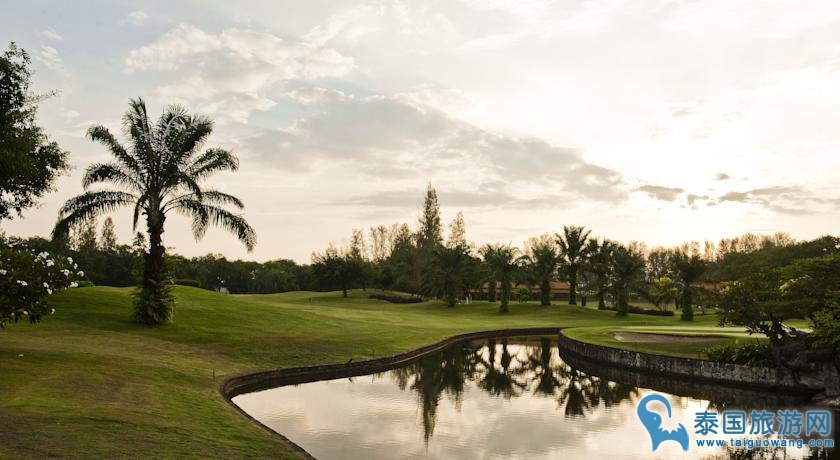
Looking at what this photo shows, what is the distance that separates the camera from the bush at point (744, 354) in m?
25.0

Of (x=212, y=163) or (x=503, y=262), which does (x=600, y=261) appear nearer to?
(x=503, y=262)

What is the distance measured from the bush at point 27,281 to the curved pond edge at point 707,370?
2618cm

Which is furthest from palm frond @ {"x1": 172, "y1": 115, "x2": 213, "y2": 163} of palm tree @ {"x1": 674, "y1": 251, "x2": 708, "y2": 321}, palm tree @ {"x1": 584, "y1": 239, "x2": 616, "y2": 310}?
palm tree @ {"x1": 584, "y1": 239, "x2": 616, "y2": 310}

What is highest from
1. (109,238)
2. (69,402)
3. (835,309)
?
(109,238)

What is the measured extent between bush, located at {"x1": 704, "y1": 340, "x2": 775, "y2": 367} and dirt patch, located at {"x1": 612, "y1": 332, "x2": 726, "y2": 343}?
6330mm

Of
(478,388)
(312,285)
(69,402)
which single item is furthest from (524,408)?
(312,285)

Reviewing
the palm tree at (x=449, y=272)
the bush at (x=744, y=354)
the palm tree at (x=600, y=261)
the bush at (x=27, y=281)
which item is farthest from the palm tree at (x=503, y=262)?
the bush at (x=27, y=281)

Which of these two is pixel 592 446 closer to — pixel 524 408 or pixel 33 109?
pixel 524 408

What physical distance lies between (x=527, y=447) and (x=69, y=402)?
12.3 meters

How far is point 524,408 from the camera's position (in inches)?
856

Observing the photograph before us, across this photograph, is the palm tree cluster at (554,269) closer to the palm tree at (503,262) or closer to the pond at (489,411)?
the palm tree at (503,262)

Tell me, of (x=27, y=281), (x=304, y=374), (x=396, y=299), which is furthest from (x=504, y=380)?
(x=396, y=299)

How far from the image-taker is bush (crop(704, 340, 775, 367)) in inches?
982

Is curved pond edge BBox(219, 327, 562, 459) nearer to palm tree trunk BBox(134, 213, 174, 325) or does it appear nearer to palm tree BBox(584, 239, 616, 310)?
palm tree trunk BBox(134, 213, 174, 325)
